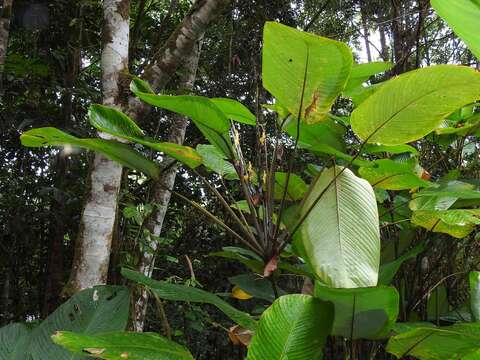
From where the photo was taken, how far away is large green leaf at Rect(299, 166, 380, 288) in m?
0.53

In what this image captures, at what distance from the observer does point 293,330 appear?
50 centimetres

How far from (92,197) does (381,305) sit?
0.92 m

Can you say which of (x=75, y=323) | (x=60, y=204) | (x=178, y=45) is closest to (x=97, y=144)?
(x=75, y=323)

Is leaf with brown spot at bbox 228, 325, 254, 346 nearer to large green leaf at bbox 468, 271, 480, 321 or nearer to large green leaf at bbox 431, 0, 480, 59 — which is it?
large green leaf at bbox 468, 271, 480, 321

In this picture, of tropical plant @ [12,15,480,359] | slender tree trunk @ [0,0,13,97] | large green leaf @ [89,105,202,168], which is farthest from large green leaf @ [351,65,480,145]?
slender tree trunk @ [0,0,13,97]

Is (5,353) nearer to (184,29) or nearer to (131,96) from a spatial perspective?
(131,96)

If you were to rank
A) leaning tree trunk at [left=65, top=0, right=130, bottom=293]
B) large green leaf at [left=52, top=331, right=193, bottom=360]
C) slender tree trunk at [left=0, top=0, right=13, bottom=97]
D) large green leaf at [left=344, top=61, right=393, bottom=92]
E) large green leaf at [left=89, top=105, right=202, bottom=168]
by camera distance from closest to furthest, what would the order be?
large green leaf at [left=52, top=331, right=193, bottom=360], large green leaf at [left=89, top=105, right=202, bottom=168], large green leaf at [left=344, top=61, right=393, bottom=92], leaning tree trunk at [left=65, top=0, right=130, bottom=293], slender tree trunk at [left=0, top=0, right=13, bottom=97]

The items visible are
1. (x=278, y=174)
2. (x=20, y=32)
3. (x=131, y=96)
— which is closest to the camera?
(x=278, y=174)

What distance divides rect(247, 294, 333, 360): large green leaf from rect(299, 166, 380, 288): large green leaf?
0.04 metres

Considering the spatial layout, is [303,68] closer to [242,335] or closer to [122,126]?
[122,126]

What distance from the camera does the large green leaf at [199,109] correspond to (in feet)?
1.89

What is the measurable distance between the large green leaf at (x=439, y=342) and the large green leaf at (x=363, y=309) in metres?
0.03

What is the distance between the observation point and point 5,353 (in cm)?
62

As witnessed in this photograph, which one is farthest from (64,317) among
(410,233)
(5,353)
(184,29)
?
(184,29)
